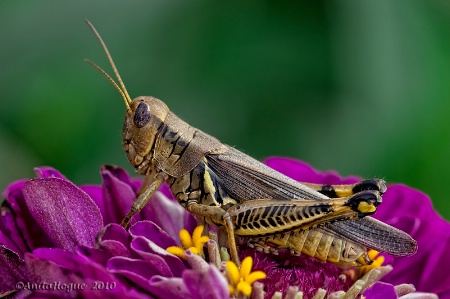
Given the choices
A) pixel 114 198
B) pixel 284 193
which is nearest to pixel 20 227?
pixel 114 198

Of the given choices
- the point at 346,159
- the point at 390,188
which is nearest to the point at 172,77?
the point at 346,159

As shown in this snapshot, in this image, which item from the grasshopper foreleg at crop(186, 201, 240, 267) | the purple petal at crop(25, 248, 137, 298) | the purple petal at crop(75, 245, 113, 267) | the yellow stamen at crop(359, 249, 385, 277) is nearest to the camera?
the purple petal at crop(25, 248, 137, 298)

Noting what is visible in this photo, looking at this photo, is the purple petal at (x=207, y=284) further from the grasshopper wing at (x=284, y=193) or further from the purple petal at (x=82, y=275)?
the grasshopper wing at (x=284, y=193)

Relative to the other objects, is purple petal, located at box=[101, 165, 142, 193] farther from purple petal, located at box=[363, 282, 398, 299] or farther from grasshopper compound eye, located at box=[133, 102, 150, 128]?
purple petal, located at box=[363, 282, 398, 299]

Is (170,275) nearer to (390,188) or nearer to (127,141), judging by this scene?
(127,141)

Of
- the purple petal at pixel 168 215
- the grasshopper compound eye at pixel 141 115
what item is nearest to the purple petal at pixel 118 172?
the purple petal at pixel 168 215

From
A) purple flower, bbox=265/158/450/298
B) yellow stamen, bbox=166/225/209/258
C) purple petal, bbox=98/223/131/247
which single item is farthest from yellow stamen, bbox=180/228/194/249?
purple flower, bbox=265/158/450/298
